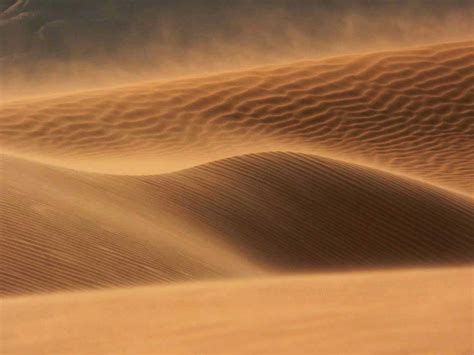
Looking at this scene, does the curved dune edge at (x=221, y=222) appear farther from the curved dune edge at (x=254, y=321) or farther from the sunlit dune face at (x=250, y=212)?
the curved dune edge at (x=254, y=321)

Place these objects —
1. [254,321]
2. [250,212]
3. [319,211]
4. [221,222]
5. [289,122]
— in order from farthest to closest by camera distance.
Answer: [289,122] < [319,211] < [250,212] < [221,222] < [254,321]

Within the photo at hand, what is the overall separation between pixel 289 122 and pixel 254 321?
36.8ft

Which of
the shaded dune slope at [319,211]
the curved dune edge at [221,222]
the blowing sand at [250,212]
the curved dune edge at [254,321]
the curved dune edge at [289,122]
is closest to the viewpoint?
the curved dune edge at [254,321]

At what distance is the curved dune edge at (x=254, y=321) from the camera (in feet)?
13.9

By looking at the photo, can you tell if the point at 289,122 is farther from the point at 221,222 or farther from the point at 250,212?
the point at 221,222

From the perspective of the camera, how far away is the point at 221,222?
1232 cm

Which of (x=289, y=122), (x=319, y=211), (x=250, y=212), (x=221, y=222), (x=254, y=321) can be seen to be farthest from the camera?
(x=289, y=122)

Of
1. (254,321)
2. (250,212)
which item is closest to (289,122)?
(250,212)

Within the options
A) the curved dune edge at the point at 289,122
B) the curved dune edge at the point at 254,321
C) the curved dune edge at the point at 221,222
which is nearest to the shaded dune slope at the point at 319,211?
the curved dune edge at the point at 221,222

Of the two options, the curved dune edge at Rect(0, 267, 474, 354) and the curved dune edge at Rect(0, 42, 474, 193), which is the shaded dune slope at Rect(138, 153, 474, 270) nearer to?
the curved dune edge at Rect(0, 42, 474, 193)

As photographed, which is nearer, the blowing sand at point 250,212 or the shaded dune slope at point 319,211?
the blowing sand at point 250,212

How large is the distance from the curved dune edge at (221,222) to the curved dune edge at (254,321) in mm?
2528

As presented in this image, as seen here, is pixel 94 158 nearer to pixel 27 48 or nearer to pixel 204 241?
pixel 204 241

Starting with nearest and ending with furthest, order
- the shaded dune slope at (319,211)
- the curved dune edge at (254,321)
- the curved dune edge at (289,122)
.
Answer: the curved dune edge at (254,321) → the shaded dune slope at (319,211) → the curved dune edge at (289,122)
